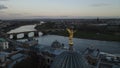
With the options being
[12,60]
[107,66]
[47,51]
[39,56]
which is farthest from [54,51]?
[107,66]

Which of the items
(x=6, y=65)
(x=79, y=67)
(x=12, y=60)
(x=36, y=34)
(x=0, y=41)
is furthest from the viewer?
(x=36, y=34)

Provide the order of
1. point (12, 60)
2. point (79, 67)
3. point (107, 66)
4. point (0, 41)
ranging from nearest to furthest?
point (79, 67)
point (107, 66)
point (12, 60)
point (0, 41)

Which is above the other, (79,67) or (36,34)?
(79,67)

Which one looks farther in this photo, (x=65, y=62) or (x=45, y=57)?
(x=45, y=57)

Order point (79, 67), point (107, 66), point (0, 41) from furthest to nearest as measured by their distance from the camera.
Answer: point (0, 41) < point (107, 66) < point (79, 67)

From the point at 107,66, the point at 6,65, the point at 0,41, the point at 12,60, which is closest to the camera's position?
the point at 107,66

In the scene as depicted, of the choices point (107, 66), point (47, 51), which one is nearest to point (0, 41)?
point (47, 51)

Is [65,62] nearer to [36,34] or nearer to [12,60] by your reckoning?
[12,60]

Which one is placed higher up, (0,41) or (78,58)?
(78,58)

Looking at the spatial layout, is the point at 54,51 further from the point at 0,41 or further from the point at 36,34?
the point at 36,34
